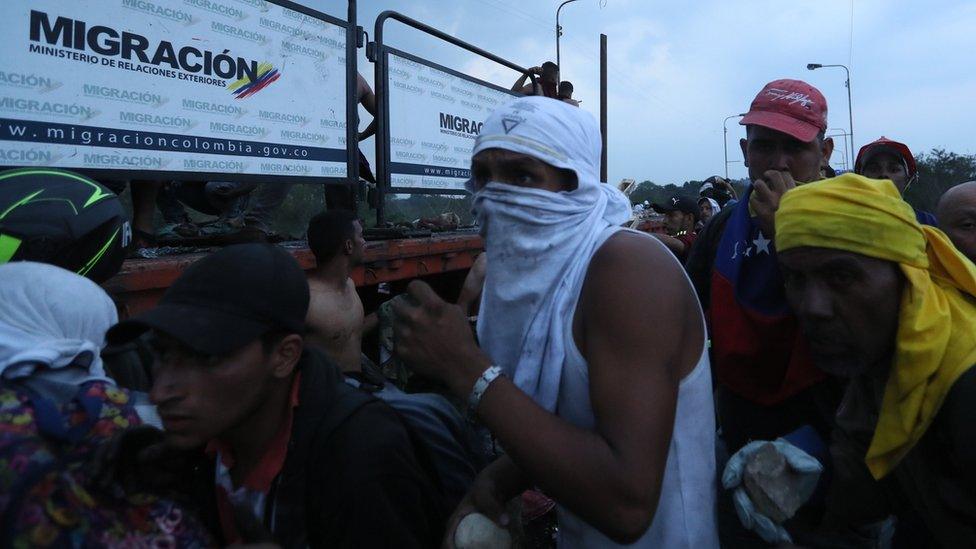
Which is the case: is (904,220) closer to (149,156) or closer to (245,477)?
(245,477)

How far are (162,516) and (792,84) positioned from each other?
98.9 inches

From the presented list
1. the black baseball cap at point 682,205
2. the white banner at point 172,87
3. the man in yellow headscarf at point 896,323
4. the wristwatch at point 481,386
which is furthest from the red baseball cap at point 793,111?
the black baseball cap at point 682,205

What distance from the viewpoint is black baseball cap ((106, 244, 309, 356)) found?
1.53 meters

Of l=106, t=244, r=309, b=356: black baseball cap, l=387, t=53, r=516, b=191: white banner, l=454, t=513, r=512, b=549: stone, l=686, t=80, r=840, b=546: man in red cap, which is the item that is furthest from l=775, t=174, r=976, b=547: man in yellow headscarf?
l=387, t=53, r=516, b=191: white banner

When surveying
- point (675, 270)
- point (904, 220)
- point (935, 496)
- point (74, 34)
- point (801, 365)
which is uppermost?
point (74, 34)

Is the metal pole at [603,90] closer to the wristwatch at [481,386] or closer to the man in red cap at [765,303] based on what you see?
the man in red cap at [765,303]

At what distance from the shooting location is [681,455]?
5.18ft

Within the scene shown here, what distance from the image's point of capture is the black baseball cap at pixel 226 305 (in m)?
→ 1.53

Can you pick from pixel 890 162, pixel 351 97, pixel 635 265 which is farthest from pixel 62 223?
pixel 890 162

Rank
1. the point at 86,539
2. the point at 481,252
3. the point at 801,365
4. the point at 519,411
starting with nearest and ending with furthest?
the point at 86,539
the point at 519,411
the point at 801,365
the point at 481,252

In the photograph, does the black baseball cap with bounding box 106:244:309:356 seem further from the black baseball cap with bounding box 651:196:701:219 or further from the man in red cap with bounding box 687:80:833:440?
the black baseball cap with bounding box 651:196:701:219

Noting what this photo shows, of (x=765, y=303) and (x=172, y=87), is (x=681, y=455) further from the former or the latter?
(x=172, y=87)

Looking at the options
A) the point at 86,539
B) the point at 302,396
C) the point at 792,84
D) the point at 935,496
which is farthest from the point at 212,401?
the point at 792,84

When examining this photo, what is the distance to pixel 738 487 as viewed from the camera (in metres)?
1.66
